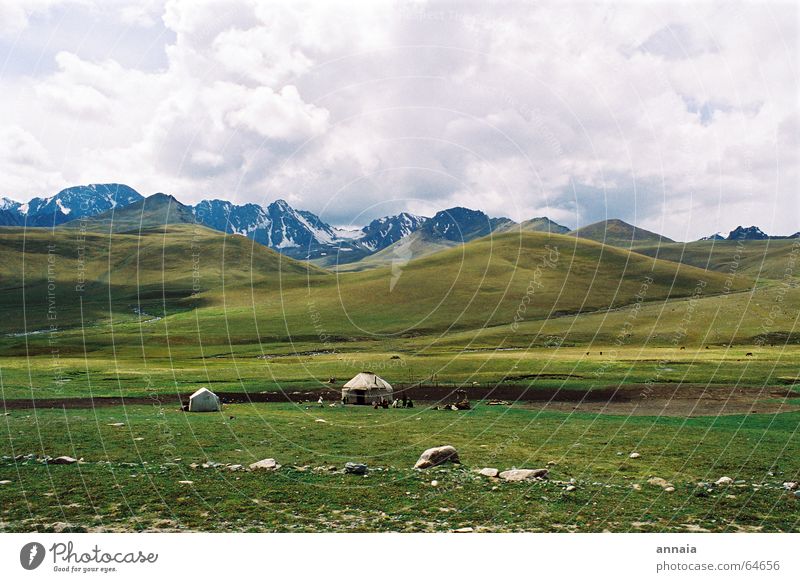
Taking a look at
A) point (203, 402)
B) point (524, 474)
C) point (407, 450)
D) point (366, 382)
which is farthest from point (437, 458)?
point (366, 382)

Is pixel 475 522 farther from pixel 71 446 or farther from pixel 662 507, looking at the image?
pixel 71 446

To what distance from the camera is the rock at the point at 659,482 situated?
20.7 meters

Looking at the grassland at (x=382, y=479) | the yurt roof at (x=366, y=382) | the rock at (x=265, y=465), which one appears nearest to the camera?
the grassland at (x=382, y=479)

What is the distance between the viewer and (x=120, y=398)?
163 ft

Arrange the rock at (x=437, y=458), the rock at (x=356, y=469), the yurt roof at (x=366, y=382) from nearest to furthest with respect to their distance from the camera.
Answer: the rock at (x=356, y=469) < the rock at (x=437, y=458) < the yurt roof at (x=366, y=382)

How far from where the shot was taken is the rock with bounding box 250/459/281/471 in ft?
72.8

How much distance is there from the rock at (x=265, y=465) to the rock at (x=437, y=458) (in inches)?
220

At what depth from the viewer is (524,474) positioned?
70.4 ft

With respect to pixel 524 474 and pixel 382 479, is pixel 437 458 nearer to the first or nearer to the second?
pixel 382 479

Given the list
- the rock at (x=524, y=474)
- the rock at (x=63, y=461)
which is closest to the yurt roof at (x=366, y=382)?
the rock at (x=63, y=461)

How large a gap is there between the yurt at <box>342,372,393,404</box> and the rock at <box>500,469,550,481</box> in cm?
2897

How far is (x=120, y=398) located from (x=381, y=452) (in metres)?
33.0

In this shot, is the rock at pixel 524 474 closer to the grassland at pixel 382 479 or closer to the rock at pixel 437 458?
the grassland at pixel 382 479

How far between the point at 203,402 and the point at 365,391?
14.4m
